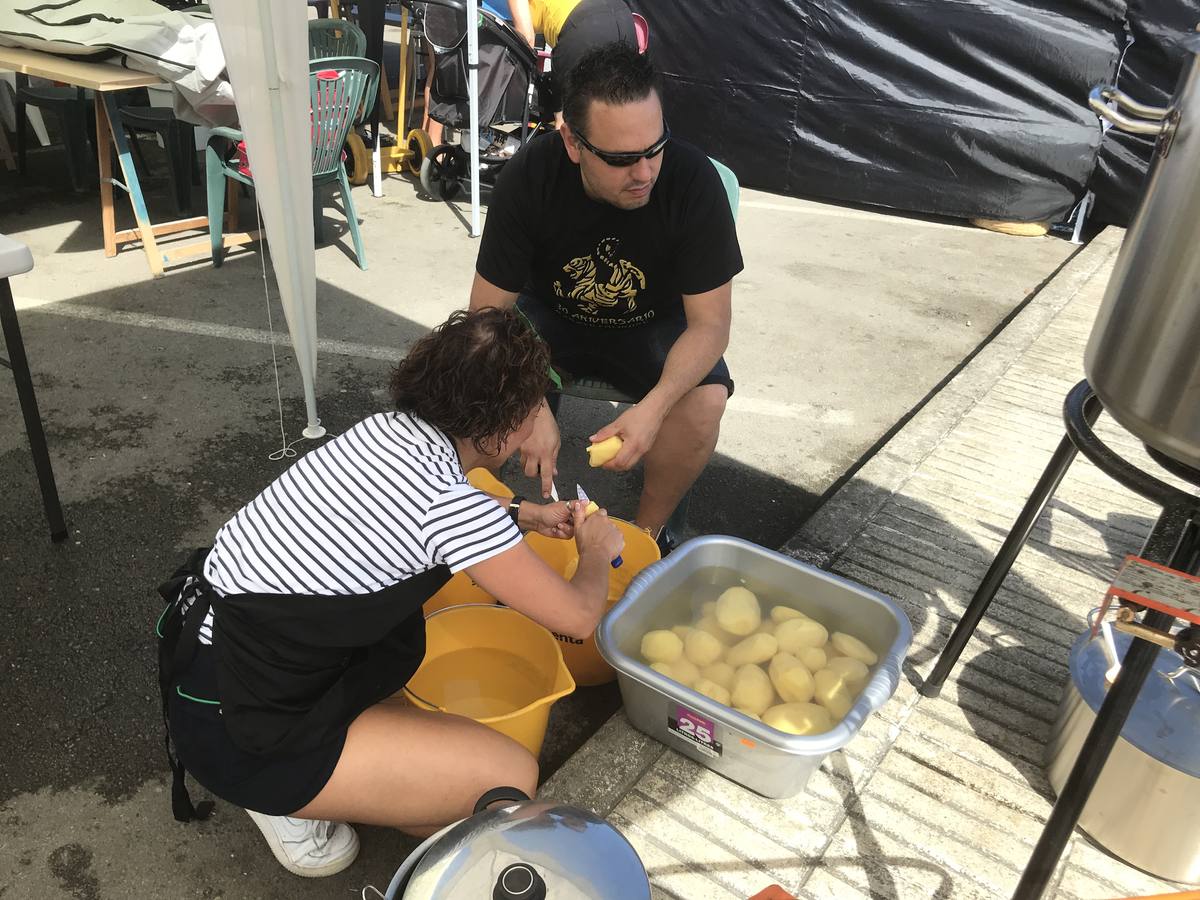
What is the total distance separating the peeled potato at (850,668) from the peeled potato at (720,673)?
7.6 inches

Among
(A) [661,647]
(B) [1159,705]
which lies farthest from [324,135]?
(B) [1159,705]

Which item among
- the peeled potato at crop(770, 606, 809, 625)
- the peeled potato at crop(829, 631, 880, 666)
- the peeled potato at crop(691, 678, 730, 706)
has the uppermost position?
the peeled potato at crop(829, 631, 880, 666)

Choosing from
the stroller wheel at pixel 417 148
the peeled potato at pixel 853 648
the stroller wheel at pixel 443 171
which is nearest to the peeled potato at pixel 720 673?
the peeled potato at pixel 853 648

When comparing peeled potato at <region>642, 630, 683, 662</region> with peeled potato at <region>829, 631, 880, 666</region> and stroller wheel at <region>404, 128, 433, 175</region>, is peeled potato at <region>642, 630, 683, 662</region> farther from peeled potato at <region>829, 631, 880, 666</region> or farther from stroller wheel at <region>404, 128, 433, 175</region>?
stroller wheel at <region>404, 128, 433, 175</region>

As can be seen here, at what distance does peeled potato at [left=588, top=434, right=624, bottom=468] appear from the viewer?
81.0 inches

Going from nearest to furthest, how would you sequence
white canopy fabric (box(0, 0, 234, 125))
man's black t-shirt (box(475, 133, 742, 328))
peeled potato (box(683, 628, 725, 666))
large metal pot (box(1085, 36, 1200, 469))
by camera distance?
large metal pot (box(1085, 36, 1200, 469)), peeled potato (box(683, 628, 725, 666)), man's black t-shirt (box(475, 133, 742, 328)), white canopy fabric (box(0, 0, 234, 125))

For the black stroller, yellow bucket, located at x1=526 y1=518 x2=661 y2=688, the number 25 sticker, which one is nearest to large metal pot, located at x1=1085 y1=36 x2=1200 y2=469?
→ the number 25 sticker

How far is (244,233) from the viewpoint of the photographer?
16.3ft

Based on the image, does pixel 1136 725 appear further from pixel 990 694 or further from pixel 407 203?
pixel 407 203

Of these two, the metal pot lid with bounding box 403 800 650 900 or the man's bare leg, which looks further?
the man's bare leg

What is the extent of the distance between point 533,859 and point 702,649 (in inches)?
33.1

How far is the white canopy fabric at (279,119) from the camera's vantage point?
2.38 metres

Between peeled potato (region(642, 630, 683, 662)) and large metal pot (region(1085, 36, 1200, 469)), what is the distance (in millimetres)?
1022

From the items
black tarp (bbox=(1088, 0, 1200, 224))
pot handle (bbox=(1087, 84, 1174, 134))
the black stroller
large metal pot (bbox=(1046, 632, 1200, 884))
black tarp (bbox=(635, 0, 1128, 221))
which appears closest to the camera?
pot handle (bbox=(1087, 84, 1174, 134))
